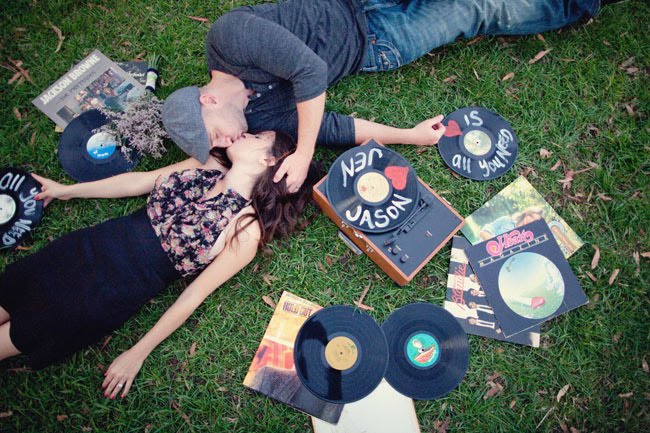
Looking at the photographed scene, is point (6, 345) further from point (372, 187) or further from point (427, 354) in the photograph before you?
point (427, 354)

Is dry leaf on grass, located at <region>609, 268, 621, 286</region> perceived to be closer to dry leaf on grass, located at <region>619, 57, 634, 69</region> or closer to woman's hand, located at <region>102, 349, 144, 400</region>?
dry leaf on grass, located at <region>619, 57, 634, 69</region>

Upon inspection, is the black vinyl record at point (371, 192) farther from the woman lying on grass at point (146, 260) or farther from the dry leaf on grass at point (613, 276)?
A: the dry leaf on grass at point (613, 276)

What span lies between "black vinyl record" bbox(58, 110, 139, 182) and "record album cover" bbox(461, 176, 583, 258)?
247cm

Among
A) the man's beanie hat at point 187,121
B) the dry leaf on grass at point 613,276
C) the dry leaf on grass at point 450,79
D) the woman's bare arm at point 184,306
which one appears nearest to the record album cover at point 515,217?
the dry leaf on grass at point 613,276

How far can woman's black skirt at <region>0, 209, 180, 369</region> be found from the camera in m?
2.42

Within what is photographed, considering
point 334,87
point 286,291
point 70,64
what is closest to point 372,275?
point 286,291

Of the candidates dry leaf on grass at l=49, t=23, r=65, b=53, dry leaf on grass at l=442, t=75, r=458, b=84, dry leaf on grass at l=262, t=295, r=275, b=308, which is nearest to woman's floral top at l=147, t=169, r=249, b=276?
dry leaf on grass at l=262, t=295, r=275, b=308

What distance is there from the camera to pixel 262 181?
2.58 meters

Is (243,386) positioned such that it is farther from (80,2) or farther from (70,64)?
(80,2)

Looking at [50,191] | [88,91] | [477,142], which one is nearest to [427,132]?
[477,142]

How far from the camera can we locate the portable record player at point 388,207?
8.46 ft

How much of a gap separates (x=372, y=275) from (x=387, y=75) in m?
1.53

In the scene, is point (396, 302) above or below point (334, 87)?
below

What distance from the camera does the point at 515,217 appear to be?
2.96m
